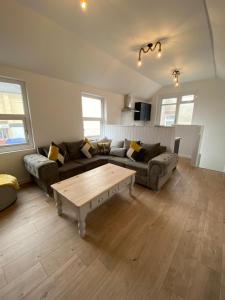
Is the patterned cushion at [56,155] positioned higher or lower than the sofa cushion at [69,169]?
higher

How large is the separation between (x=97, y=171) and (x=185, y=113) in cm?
448

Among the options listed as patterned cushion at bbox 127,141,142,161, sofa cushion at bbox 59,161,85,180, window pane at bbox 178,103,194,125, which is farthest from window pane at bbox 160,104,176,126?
sofa cushion at bbox 59,161,85,180

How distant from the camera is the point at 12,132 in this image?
2.58m

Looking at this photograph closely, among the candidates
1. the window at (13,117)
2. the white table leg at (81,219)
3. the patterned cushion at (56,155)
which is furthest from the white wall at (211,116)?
the window at (13,117)

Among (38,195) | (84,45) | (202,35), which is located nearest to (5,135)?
(38,195)

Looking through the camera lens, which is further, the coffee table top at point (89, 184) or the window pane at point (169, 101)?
the window pane at point (169, 101)

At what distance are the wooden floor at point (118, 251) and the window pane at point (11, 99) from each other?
1725mm

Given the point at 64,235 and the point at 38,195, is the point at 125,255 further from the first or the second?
the point at 38,195

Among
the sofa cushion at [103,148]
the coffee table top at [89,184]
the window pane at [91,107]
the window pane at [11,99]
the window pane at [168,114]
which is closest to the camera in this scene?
the coffee table top at [89,184]

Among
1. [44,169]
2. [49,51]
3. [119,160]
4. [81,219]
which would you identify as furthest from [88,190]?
[49,51]

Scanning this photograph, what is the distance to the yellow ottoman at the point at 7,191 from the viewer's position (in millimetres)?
1918

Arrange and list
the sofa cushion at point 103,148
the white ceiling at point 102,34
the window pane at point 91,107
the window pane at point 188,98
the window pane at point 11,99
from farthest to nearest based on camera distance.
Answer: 1. the window pane at point 188,98
2. the window pane at point 91,107
3. the sofa cushion at point 103,148
4. the window pane at point 11,99
5. the white ceiling at point 102,34

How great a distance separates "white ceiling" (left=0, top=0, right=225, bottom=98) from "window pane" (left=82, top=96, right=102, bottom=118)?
69cm

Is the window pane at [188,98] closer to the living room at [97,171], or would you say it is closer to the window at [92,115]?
the living room at [97,171]
